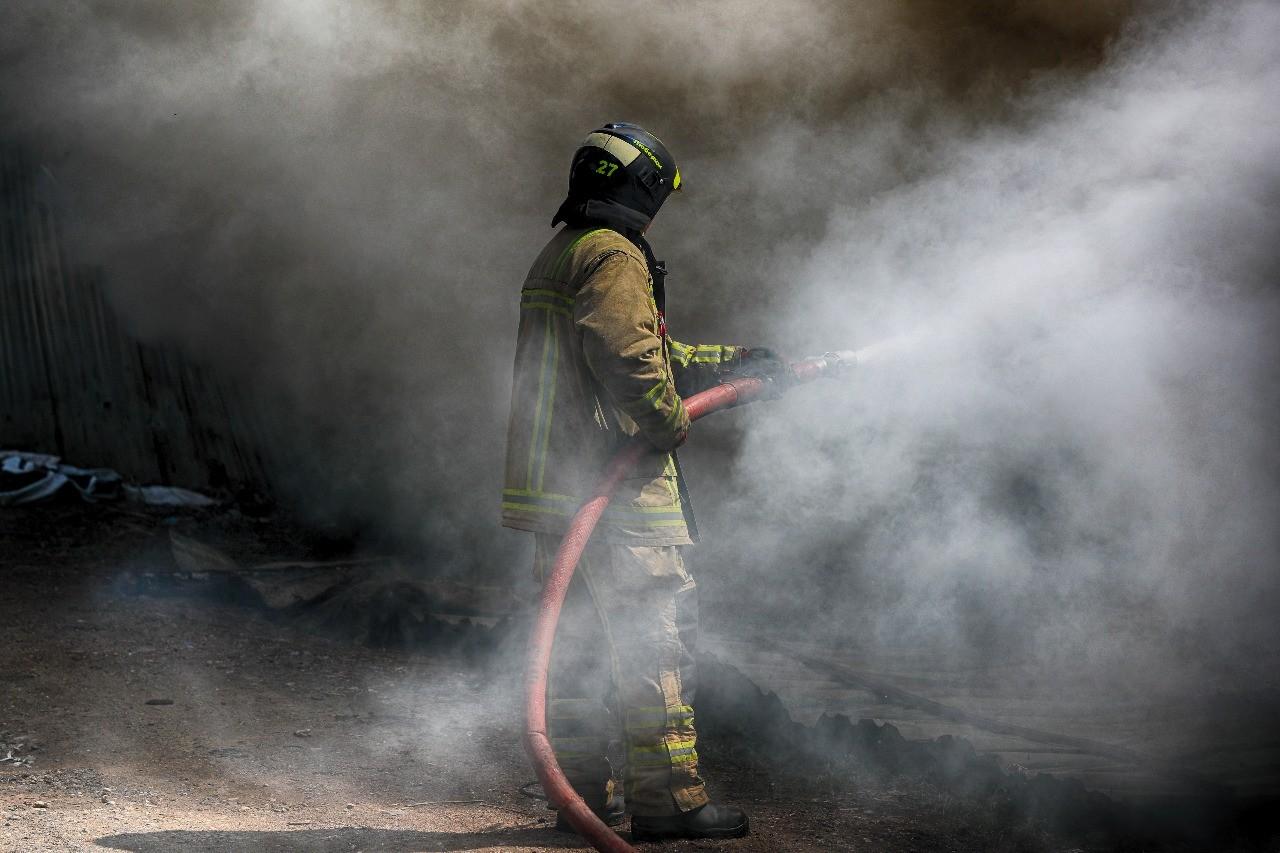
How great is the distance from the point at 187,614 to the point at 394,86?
2.84 meters

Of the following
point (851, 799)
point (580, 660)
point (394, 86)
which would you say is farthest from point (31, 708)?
point (394, 86)

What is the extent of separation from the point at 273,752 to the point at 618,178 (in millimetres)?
2191

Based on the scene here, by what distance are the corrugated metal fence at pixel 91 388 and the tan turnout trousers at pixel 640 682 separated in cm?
503

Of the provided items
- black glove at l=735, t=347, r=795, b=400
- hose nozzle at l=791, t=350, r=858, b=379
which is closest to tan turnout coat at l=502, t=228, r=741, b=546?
black glove at l=735, t=347, r=795, b=400

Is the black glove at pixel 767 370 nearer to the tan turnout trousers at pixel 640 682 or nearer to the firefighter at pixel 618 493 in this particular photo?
the firefighter at pixel 618 493

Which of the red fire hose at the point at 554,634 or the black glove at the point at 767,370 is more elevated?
the black glove at the point at 767,370

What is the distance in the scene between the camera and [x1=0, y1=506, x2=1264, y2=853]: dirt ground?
3148mm

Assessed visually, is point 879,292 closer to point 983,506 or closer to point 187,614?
point 983,506

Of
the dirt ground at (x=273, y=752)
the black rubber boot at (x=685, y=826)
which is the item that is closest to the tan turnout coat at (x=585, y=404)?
the black rubber boot at (x=685, y=826)

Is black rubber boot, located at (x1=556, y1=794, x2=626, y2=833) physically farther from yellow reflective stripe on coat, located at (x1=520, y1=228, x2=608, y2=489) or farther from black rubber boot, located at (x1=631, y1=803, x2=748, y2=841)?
yellow reflective stripe on coat, located at (x1=520, y1=228, x2=608, y2=489)

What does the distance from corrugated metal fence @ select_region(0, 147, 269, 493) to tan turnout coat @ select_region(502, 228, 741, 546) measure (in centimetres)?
493

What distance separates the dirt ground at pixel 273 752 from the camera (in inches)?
124

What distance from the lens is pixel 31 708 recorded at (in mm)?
4094

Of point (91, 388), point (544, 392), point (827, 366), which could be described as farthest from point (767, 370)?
point (91, 388)
